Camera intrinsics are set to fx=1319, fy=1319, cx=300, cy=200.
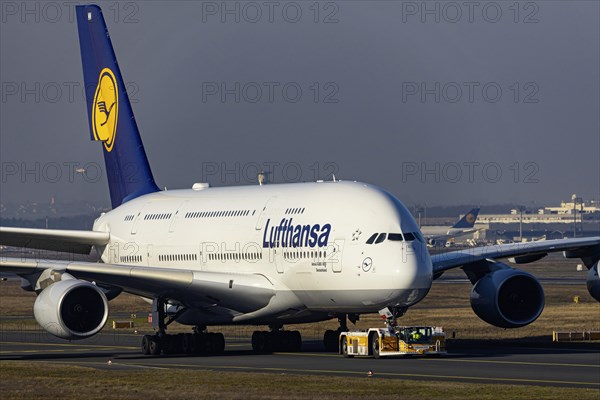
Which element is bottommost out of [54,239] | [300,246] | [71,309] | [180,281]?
[71,309]

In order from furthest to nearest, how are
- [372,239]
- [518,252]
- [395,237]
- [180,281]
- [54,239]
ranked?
[54,239]
[518,252]
[180,281]
[372,239]
[395,237]

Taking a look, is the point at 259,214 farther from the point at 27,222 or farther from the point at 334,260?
the point at 27,222

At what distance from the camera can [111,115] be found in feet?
183

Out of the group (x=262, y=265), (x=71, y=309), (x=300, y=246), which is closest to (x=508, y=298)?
(x=300, y=246)

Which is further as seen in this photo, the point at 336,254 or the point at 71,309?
the point at 71,309

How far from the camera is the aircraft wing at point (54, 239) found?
44.9 metres

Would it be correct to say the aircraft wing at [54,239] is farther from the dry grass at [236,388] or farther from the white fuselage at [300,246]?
the dry grass at [236,388]

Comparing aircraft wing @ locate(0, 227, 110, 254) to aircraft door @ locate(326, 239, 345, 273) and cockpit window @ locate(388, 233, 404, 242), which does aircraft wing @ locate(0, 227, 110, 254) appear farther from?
cockpit window @ locate(388, 233, 404, 242)

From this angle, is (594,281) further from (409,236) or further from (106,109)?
(106,109)

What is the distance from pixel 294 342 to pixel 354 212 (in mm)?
6498

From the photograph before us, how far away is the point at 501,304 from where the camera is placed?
43.8 m

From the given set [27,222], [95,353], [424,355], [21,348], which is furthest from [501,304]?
[27,222]

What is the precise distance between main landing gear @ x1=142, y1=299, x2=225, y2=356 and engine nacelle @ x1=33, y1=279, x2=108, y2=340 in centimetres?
371

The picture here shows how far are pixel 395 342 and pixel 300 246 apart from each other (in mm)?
4417
